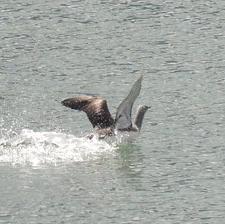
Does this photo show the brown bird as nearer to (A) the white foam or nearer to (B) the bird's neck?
(B) the bird's neck

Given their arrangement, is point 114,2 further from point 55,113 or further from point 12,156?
point 12,156

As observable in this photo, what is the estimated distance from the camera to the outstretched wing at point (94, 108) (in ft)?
75.7

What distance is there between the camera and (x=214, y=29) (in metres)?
29.5

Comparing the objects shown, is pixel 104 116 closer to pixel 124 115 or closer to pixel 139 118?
pixel 124 115

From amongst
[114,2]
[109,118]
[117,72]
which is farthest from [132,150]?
[114,2]

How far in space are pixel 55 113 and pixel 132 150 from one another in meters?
2.51

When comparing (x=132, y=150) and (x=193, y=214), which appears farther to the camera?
(x=132, y=150)

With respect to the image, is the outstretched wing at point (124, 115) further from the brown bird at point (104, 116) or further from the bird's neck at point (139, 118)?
the bird's neck at point (139, 118)

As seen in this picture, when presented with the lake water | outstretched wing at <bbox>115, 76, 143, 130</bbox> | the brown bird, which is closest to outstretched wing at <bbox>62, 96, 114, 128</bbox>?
the brown bird

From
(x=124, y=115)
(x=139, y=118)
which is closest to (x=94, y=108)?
(x=124, y=115)

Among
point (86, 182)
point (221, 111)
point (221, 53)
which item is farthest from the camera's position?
point (221, 53)

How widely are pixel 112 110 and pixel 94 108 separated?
1.50 metres

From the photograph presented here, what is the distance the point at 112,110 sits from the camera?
24.6m

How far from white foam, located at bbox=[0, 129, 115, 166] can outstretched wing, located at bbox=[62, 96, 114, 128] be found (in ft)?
1.40
